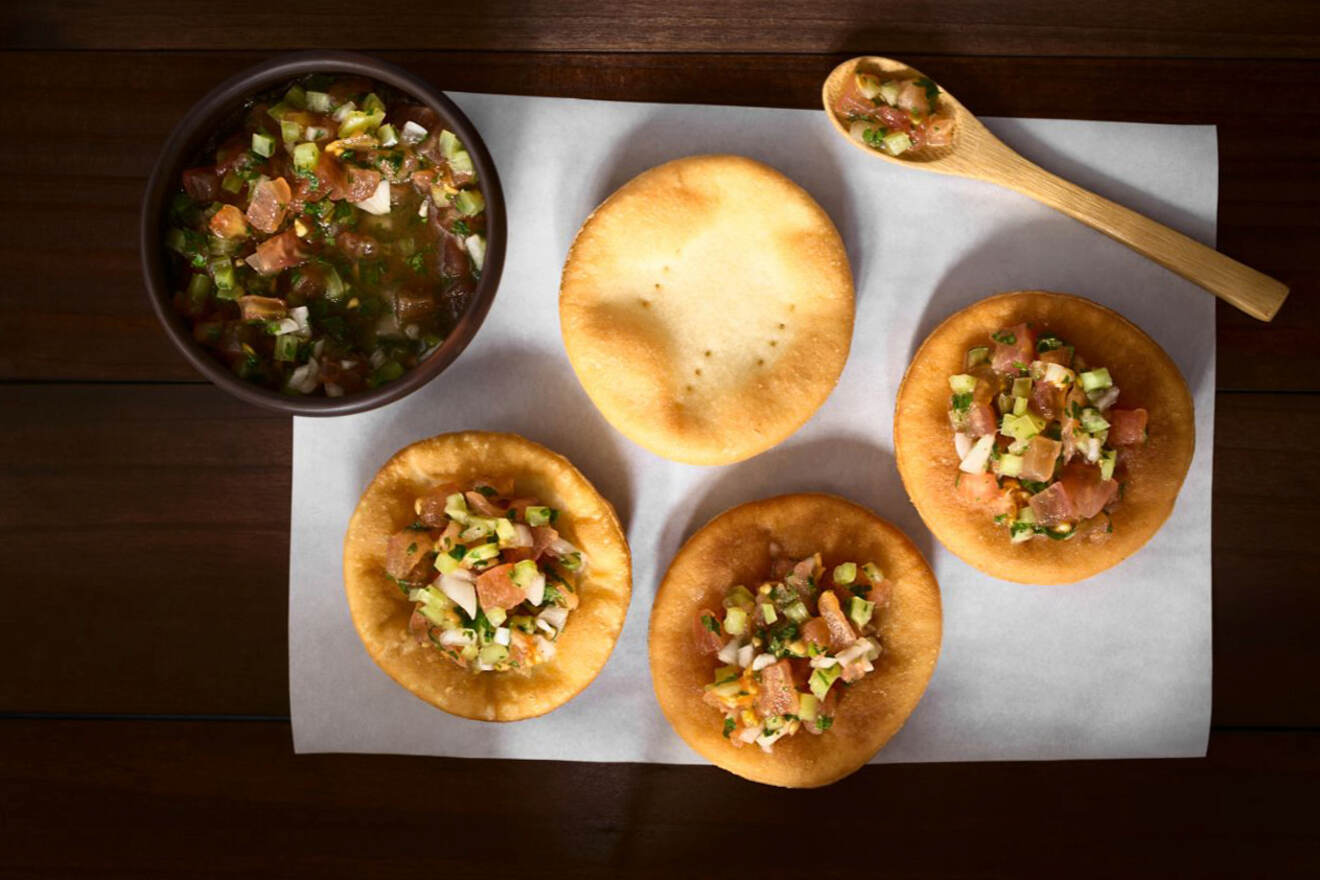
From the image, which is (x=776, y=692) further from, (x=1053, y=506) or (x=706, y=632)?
(x=1053, y=506)

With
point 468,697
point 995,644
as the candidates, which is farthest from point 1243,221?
point 468,697

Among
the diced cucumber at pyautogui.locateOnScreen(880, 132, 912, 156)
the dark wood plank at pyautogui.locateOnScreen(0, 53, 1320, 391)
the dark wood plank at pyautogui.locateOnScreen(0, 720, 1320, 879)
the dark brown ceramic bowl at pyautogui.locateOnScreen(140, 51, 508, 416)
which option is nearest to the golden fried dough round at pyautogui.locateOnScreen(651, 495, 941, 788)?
the dark wood plank at pyautogui.locateOnScreen(0, 720, 1320, 879)

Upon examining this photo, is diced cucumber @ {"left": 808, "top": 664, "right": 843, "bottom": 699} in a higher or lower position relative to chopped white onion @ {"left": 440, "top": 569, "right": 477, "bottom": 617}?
lower

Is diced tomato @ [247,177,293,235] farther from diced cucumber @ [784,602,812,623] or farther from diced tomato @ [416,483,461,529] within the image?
diced cucumber @ [784,602,812,623]

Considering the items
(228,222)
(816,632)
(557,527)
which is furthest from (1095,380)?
(228,222)

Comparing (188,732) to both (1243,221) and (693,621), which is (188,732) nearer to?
(693,621)

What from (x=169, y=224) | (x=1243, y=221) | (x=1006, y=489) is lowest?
(x=1006, y=489)
